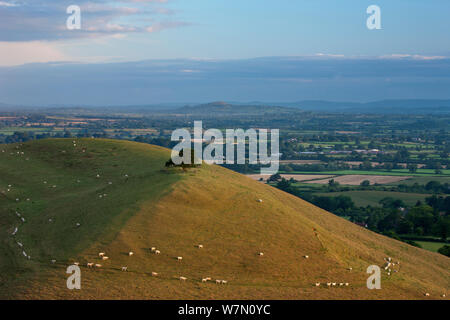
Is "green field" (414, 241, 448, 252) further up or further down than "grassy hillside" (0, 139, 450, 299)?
further down

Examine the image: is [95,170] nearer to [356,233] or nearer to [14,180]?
[14,180]

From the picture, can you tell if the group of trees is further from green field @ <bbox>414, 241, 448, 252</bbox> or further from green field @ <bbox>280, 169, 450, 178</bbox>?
green field @ <bbox>280, 169, 450, 178</bbox>

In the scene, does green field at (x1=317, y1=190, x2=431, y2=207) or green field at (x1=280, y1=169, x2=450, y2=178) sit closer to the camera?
green field at (x1=317, y1=190, x2=431, y2=207)

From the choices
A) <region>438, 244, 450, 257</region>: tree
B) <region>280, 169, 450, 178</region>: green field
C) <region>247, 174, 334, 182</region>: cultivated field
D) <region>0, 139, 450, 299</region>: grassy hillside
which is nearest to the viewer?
<region>0, 139, 450, 299</region>: grassy hillside

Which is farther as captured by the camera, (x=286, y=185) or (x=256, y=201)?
(x=286, y=185)

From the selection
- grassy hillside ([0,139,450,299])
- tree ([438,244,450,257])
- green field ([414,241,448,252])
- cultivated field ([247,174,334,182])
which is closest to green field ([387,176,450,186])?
cultivated field ([247,174,334,182])

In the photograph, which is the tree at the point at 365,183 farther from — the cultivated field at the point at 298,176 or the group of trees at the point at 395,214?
the cultivated field at the point at 298,176
